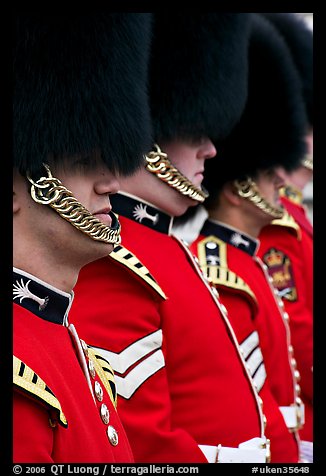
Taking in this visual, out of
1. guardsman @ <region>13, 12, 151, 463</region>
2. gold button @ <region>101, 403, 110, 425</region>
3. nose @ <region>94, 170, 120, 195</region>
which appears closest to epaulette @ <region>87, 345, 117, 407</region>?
guardsman @ <region>13, 12, 151, 463</region>

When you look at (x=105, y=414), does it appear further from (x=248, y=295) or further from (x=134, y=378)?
(x=248, y=295)

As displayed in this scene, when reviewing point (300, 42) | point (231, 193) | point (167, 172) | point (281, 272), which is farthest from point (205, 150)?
point (300, 42)

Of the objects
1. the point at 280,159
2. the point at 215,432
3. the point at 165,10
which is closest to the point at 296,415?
the point at 215,432

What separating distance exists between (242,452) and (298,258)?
6.36ft

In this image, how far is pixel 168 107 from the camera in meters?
3.06

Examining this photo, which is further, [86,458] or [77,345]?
[77,345]

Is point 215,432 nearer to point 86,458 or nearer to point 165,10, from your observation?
point 86,458

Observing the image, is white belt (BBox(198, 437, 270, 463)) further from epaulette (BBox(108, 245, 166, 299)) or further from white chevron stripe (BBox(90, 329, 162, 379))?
epaulette (BBox(108, 245, 166, 299))

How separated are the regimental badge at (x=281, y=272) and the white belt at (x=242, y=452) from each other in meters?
1.55

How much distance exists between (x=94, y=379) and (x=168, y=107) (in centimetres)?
118

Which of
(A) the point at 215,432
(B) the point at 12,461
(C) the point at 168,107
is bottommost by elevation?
(B) the point at 12,461

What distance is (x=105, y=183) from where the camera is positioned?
7.20 feet

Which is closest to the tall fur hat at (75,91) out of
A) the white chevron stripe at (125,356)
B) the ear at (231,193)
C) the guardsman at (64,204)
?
the guardsman at (64,204)

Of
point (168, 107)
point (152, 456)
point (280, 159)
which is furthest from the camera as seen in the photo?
point (280, 159)
